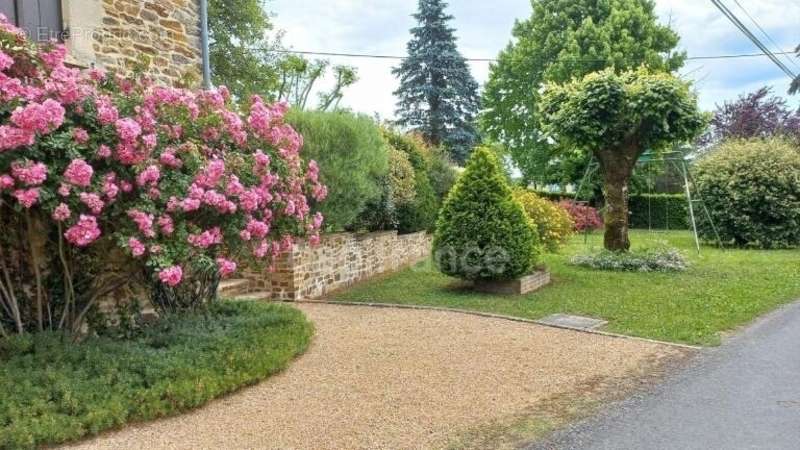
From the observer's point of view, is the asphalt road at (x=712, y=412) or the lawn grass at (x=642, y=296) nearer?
the asphalt road at (x=712, y=412)

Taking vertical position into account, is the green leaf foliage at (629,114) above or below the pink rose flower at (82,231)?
above

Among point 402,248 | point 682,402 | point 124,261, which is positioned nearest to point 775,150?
point 402,248

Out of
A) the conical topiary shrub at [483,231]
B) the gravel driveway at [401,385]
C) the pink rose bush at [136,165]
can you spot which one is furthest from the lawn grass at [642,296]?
the pink rose bush at [136,165]

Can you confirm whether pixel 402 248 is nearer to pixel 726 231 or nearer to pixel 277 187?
pixel 277 187

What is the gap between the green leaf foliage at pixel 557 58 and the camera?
20.3m

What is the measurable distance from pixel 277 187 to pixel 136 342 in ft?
5.81

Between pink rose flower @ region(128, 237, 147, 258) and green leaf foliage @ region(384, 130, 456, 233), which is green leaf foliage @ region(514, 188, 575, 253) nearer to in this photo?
green leaf foliage @ region(384, 130, 456, 233)

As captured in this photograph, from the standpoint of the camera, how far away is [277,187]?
5402 millimetres

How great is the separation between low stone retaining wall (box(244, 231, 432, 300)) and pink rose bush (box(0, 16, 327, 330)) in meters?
1.91

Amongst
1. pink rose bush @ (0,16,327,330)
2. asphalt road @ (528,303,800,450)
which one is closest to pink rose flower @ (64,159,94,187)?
pink rose bush @ (0,16,327,330)

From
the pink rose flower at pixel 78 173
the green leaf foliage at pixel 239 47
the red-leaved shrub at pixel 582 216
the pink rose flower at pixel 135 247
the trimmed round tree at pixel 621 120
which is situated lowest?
the red-leaved shrub at pixel 582 216

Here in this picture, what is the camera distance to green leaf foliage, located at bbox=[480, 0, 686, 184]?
20328 millimetres

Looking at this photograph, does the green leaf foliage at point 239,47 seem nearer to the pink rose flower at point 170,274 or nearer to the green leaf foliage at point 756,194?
the green leaf foliage at point 756,194

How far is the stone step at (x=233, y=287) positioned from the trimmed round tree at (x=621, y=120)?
6.14 metres
